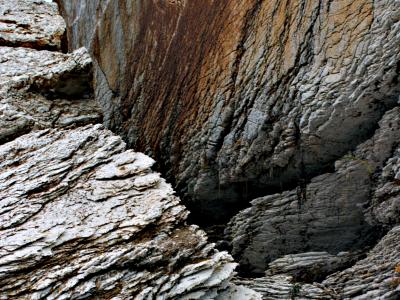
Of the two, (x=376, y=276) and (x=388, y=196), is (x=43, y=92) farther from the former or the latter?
(x=376, y=276)

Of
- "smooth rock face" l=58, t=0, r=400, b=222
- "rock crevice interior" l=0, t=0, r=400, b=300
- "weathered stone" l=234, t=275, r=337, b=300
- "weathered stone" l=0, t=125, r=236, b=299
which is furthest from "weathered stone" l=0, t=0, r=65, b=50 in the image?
"weathered stone" l=234, t=275, r=337, b=300

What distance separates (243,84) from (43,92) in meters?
6.71

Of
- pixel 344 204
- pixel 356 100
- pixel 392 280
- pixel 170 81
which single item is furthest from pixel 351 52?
pixel 170 81

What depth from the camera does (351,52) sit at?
11711 mm

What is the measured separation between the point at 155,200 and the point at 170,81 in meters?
7.31

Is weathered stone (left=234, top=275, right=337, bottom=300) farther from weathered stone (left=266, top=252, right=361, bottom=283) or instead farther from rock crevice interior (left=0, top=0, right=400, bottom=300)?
weathered stone (left=266, top=252, right=361, bottom=283)

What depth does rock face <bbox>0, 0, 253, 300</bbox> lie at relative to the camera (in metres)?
9.16

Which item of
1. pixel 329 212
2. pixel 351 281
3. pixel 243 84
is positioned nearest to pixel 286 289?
pixel 351 281

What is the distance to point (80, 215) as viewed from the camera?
34.4 feet

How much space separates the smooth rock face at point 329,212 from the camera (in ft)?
Result: 39.2

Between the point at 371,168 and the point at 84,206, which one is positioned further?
the point at 371,168

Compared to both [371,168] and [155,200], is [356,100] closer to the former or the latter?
[371,168]

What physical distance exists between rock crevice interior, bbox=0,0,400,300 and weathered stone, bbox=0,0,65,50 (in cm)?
10

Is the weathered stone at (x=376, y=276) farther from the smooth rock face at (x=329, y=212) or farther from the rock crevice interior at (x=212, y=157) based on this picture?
the smooth rock face at (x=329, y=212)
